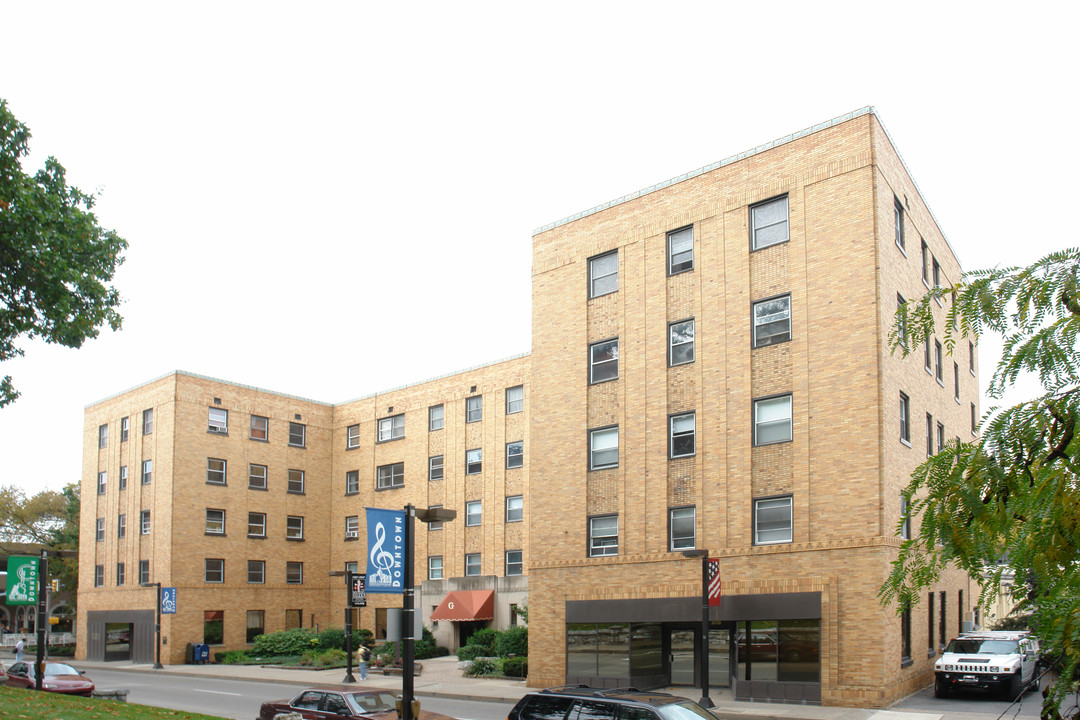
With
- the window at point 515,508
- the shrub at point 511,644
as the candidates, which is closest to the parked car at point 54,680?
the shrub at point 511,644

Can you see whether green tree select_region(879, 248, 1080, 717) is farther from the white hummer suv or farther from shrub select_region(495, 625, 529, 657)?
shrub select_region(495, 625, 529, 657)

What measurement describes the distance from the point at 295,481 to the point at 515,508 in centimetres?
1592

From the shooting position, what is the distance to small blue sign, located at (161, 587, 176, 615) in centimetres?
4622

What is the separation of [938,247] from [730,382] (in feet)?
37.3

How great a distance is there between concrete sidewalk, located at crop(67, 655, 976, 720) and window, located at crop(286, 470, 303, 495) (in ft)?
37.4

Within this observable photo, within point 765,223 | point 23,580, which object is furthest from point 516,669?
point 765,223

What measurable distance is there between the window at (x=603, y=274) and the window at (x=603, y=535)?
757 centimetres

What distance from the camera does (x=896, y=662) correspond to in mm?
25625

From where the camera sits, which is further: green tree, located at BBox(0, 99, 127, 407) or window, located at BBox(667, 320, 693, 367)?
window, located at BBox(667, 320, 693, 367)

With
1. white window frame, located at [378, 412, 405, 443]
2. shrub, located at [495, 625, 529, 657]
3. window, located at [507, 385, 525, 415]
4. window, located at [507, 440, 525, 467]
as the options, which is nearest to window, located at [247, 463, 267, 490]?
white window frame, located at [378, 412, 405, 443]

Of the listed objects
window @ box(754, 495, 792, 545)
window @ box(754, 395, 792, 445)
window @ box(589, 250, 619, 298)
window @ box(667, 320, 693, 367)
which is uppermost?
window @ box(589, 250, 619, 298)

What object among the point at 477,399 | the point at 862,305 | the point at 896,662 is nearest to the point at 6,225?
the point at 862,305

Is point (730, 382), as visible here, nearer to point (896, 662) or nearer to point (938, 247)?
point (896, 662)

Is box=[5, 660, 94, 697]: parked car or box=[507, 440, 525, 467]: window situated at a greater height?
box=[507, 440, 525, 467]: window
